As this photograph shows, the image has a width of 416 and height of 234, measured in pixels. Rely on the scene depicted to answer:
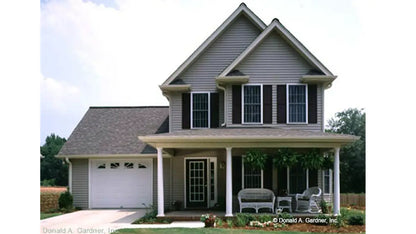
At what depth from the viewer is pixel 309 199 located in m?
13.1

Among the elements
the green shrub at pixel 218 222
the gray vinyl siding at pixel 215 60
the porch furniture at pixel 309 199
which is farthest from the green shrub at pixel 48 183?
the porch furniture at pixel 309 199

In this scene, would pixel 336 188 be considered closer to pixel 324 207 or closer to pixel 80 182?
pixel 324 207

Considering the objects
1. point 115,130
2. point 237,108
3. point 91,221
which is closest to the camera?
point 91,221

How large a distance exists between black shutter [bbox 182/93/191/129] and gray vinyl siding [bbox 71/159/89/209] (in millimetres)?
3553

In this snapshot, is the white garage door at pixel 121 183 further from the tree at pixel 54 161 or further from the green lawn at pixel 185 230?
the green lawn at pixel 185 230

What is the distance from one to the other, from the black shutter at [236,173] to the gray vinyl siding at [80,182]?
487 cm

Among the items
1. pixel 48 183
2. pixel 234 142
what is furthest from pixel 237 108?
pixel 48 183

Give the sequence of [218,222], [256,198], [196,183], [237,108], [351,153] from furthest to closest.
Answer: [196,183]
[351,153]
[237,108]
[256,198]
[218,222]

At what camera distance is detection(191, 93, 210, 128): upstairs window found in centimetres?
1463

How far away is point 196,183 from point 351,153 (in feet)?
15.4

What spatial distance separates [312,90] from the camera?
13883 millimetres

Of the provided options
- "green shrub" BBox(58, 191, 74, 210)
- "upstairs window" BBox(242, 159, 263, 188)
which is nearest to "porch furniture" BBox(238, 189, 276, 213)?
"upstairs window" BBox(242, 159, 263, 188)

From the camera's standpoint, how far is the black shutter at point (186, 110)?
14648mm

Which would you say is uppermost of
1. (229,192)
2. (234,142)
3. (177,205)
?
(234,142)
